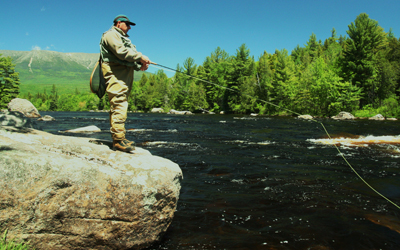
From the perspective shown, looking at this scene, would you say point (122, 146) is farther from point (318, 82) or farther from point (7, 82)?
point (7, 82)

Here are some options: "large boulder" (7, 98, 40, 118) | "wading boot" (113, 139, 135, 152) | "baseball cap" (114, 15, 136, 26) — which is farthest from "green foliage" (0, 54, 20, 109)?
"wading boot" (113, 139, 135, 152)

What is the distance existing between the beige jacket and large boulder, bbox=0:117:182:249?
1649 mm

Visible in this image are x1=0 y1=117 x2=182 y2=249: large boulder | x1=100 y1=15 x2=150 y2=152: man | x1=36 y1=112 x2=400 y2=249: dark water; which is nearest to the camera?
x1=0 y1=117 x2=182 y2=249: large boulder

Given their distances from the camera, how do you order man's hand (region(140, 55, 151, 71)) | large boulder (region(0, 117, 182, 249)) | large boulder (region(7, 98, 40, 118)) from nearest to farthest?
large boulder (region(0, 117, 182, 249)), man's hand (region(140, 55, 151, 71)), large boulder (region(7, 98, 40, 118))

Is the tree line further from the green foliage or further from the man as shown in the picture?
the green foliage

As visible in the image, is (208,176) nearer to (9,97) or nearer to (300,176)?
(300,176)

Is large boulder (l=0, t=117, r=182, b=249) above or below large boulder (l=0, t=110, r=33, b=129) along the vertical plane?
below

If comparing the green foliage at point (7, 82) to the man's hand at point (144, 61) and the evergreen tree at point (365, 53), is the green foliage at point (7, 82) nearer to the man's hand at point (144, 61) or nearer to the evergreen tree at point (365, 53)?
the man's hand at point (144, 61)

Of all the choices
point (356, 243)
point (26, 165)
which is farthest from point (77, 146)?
point (356, 243)

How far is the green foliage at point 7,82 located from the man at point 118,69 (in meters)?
59.8

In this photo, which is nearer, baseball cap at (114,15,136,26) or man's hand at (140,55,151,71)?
baseball cap at (114,15,136,26)

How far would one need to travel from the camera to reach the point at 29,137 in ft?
13.6

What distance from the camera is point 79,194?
3.40m

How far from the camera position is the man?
444 cm
